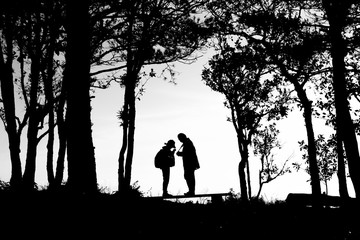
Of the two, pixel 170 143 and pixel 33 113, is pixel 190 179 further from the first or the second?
pixel 33 113

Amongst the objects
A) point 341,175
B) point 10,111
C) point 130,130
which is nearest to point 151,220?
point 10,111

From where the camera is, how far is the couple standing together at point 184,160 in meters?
14.7

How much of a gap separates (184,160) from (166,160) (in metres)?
0.72

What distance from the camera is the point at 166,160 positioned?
15094 millimetres

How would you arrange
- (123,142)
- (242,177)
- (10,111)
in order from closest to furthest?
(10,111), (123,142), (242,177)

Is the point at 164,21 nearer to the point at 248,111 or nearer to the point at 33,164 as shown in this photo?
the point at 33,164

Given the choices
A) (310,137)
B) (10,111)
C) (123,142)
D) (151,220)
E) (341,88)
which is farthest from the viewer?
(310,137)

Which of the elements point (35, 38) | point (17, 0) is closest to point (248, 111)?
point (35, 38)

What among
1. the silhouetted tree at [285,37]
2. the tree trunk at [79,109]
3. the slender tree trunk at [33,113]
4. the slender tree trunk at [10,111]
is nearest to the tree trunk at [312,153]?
the silhouetted tree at [285,37]

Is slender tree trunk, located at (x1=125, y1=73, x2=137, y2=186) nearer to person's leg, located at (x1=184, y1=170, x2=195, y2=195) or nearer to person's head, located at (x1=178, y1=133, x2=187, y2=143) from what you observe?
person's leg, located at (x1=184, y1=170, x2=195, y2=195)

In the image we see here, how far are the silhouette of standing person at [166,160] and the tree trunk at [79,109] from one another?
16.1ft

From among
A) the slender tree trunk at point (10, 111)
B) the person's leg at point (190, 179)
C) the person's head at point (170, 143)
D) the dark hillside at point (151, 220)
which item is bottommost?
the dark hillside at point (151, 220)

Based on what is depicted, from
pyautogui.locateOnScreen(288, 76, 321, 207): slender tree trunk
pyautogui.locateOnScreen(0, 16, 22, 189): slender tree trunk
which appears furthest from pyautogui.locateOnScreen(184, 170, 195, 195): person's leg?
pyautogui.locateOnScreen(288, 76, 321, 207): slender tree trunk

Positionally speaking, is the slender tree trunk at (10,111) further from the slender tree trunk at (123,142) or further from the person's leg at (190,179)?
the person's leg at (190,179)
